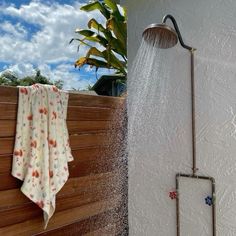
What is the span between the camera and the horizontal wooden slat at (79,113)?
1656 mm

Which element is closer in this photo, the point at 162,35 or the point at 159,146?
the point at 162,35

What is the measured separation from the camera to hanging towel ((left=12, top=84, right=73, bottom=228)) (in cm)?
169

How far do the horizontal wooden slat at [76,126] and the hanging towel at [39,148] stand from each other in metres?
0.04

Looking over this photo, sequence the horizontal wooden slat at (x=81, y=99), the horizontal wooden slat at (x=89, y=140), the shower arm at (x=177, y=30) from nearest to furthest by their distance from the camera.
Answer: the horizontal wooden slat at (x=81, y=99) → the shower arm at (x=177, y=30) → the horizontal wooden slat at (x=89, y=140)

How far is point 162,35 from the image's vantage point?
1.79 metres

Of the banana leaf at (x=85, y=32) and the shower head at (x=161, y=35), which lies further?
the banana leaf at (x=85, y=32)

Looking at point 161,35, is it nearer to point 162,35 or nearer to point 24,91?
point 162,35

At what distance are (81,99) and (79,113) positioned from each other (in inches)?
4.3

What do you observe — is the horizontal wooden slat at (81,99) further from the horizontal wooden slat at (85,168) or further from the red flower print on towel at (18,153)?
the horizontal wooden slat at (85,168)

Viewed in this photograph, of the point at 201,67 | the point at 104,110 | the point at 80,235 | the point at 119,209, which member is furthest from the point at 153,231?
the point at 201,67

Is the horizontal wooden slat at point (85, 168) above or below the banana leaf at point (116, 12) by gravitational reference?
below

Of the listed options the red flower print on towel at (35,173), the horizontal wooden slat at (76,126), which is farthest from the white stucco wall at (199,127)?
the red flower print on towel at (35,173)

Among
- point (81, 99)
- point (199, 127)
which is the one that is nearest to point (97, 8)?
point (81, 99)

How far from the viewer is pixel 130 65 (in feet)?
7.98
